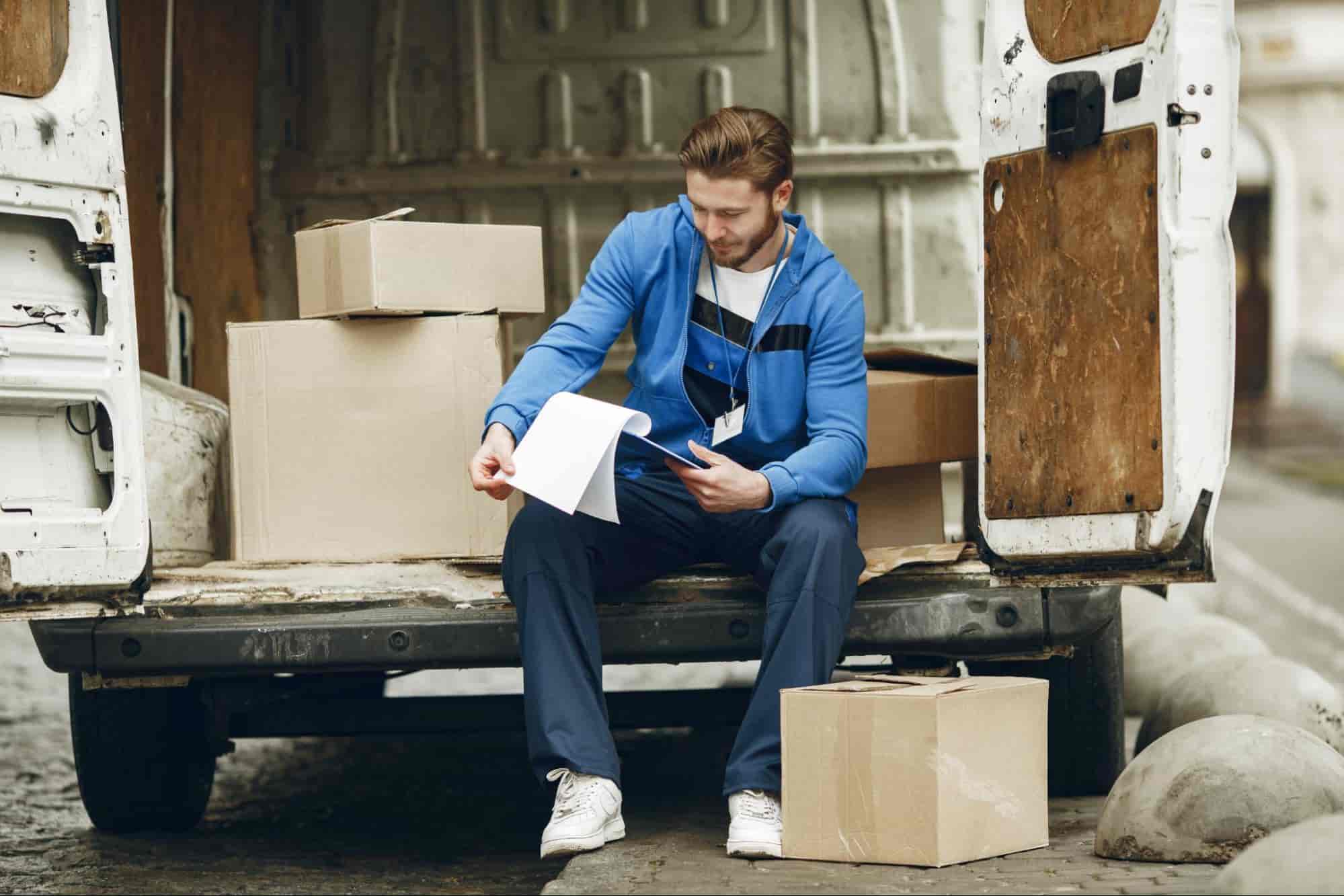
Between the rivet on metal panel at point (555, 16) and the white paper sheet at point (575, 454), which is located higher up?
the rivet on metal panel at point (555, 16)

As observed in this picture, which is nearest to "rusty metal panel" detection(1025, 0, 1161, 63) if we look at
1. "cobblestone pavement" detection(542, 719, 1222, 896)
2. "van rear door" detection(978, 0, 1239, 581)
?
"van rear door" detection(978, 0, 1239, 581)

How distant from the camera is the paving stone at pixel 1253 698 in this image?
4859 millimetres

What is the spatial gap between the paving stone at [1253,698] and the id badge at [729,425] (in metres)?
1.62

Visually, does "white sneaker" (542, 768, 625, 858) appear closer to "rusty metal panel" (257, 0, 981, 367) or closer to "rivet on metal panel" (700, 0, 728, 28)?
"rusty metal panel" (257, 0, 981, 367)

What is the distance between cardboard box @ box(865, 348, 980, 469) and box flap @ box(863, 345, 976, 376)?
0.14ft

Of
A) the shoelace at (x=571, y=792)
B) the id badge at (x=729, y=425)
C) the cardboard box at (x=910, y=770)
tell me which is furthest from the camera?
the id badge at (x=729, y=425)

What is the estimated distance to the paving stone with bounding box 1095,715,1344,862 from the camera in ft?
11.2

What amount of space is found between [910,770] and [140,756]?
6.72 feet

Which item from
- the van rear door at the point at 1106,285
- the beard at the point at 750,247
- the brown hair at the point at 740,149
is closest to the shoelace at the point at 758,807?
the van rear door at the point at 1106,285

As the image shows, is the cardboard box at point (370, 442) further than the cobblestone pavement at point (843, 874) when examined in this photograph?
Yes

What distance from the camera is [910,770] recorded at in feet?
11.0

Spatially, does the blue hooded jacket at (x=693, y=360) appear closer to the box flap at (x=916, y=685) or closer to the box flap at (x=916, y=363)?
the box flap at (x=916, y=363)

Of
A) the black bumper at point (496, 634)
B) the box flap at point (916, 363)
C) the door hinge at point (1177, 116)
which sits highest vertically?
the door hinge at point (1177, 116)

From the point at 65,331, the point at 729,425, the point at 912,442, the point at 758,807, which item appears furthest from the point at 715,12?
the point at 758,807
